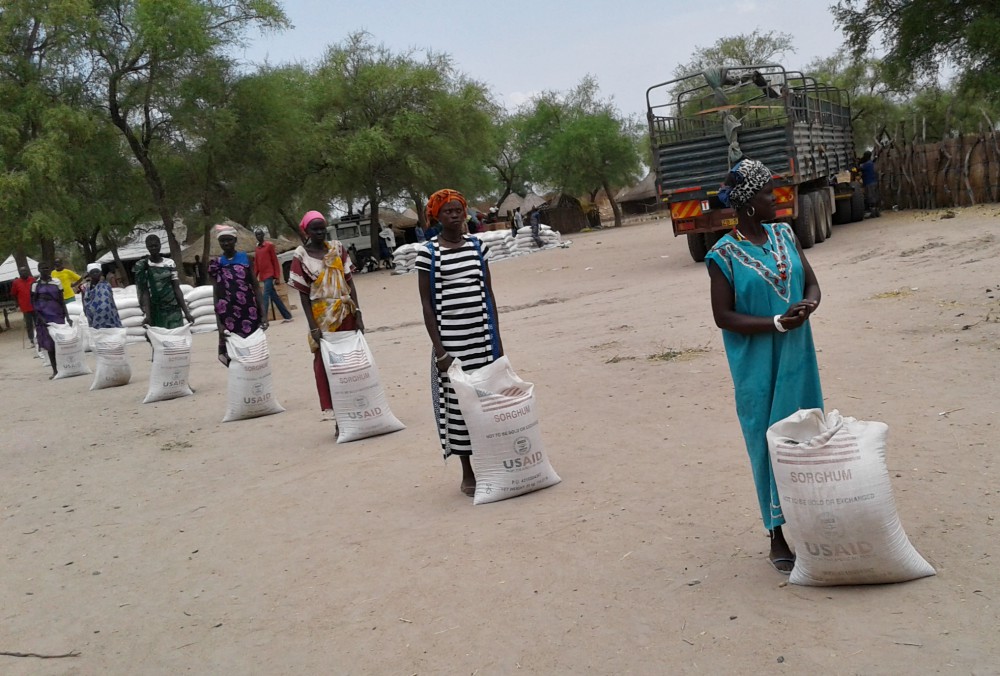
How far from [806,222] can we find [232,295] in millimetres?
10868

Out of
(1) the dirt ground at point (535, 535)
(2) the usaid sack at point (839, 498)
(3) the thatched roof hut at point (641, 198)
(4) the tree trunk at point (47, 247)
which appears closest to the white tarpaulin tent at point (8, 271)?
(4) the tree trunk at point (47, 247)

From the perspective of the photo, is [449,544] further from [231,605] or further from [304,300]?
[304,300]

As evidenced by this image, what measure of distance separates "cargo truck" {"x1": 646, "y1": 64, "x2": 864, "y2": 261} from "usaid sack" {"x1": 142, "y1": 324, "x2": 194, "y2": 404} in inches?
295

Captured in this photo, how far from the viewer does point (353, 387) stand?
6.88 metres

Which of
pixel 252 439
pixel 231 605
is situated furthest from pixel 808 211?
pixel 231 605

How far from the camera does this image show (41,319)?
1433 cm

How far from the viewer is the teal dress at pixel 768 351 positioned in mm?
3418

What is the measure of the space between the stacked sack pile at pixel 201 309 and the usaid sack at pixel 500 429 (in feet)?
48.9

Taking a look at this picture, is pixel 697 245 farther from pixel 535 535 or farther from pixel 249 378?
pixel 535 535

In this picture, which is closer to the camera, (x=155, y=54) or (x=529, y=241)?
(x=155, y=54)

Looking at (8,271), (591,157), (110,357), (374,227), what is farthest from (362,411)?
(591,157)

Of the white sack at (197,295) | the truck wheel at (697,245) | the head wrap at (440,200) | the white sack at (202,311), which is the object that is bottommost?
the truck wheel at (697,245)

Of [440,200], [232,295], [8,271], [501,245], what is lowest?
[501,245]

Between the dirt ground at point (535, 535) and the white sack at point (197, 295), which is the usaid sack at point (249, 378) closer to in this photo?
the dirt ground at point (535, 535)
